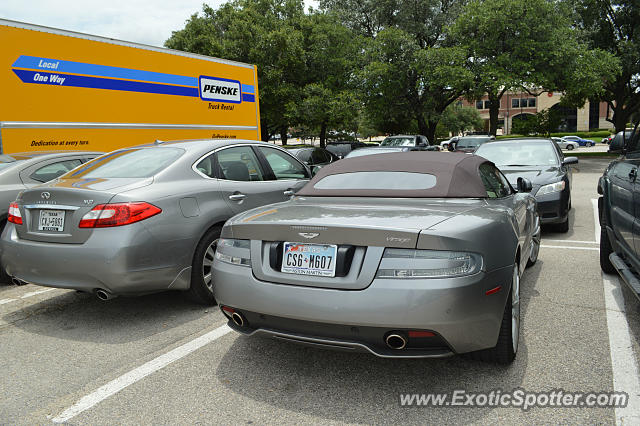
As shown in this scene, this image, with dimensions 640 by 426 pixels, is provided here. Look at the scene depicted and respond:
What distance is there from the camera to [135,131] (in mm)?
9602

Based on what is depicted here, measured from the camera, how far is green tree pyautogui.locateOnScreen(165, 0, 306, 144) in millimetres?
25547

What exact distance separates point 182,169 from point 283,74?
73.7ft

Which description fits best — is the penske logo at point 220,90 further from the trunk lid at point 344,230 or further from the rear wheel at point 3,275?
the trunk lid at point 344,230

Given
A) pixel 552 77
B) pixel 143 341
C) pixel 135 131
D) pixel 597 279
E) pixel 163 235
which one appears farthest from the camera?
pixel 552 77

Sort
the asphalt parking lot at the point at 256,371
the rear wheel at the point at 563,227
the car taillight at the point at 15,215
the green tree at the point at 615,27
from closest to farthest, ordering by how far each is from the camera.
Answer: the asphalt parking lot at the point at 256,371
the car taillight at the point at 15,215
the rear wheel at the point at 563,227
the green tree at the point at 615,27

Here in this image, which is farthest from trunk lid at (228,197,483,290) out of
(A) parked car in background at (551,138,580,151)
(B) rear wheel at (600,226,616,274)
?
(A) parked car in background at (551,138,580,151)

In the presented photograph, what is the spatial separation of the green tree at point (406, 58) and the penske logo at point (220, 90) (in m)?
15.1

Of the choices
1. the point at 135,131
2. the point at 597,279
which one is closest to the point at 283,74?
the point at 135,131

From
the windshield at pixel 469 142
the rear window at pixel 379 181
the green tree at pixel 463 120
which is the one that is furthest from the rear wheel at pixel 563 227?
the green tree at pixel 463 120

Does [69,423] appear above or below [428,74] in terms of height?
below

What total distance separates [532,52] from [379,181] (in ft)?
74.0

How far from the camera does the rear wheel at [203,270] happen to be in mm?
4520

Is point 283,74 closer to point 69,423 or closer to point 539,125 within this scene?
point 69,423

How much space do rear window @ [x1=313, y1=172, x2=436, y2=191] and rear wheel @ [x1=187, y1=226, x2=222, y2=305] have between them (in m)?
1.15
